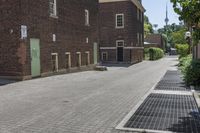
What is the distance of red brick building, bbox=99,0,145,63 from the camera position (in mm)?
39781

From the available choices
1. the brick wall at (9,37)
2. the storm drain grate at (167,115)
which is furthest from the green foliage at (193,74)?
the brick wall at (9,37)

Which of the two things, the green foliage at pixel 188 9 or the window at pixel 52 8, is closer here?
the green foliage at pixel 188 9

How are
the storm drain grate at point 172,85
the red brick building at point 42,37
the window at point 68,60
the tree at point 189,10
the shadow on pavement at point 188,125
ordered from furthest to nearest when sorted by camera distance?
1. the window at point 68,60
2. the red brick building at point 42,37
3. the storm drain grate at point 172,85
4. the tree at point 189,10
5. the shadow on pavement at point 188,125

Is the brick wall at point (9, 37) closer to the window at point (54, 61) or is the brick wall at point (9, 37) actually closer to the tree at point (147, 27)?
the window at point (54, 61)

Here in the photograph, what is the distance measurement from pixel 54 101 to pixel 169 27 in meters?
117

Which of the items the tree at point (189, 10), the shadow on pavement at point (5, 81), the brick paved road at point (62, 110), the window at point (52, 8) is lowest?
the brick paved road at point (62, 110)

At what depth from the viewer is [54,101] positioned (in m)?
10.8

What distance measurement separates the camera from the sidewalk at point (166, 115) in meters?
7.28

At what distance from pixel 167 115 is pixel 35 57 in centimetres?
1142

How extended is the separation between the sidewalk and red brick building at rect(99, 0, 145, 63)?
90.7 ft

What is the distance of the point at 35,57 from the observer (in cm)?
1848

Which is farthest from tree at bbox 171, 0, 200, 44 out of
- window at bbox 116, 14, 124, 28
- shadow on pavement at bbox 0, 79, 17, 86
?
window at bbox 116, 14, 124, 28

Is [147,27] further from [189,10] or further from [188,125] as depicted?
[188,125]

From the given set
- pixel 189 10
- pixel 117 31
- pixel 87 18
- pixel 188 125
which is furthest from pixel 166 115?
pixel 117 31
